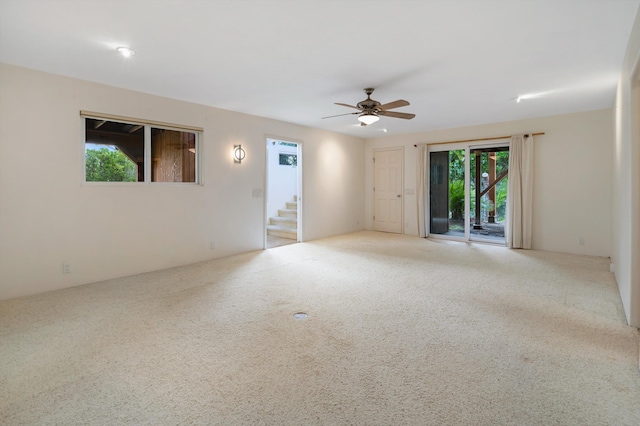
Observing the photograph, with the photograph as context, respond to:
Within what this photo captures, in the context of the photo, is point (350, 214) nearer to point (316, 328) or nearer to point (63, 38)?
point (316, 328)

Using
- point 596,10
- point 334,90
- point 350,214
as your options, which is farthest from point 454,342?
point 350,214

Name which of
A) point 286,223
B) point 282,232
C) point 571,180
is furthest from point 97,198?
point 571,180

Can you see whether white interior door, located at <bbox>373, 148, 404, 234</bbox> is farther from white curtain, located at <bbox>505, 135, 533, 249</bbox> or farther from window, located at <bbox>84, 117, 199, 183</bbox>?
window, located at <bbox>84, 117, 199, 183</bbox>

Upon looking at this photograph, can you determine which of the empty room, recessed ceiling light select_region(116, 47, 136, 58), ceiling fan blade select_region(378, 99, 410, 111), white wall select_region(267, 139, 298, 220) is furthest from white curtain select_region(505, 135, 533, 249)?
recessed ceiling light select_region(116, 47, 136, 58)

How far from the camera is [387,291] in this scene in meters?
3.71

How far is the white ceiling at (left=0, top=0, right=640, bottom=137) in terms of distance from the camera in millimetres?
2465

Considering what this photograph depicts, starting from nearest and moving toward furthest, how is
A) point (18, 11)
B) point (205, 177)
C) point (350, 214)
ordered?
point (18, 11), point (205, 177), point (350, 214)

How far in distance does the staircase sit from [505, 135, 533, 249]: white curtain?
4509 millimetres

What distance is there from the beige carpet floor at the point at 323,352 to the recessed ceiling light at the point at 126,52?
8.44ft

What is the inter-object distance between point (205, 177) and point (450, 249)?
472cm

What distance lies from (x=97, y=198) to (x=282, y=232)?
417 cm

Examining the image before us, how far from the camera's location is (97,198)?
162 inches

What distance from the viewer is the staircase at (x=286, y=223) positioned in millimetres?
7523

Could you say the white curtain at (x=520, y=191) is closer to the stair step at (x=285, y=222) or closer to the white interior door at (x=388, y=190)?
the white interior door at (x=388, y=190)
